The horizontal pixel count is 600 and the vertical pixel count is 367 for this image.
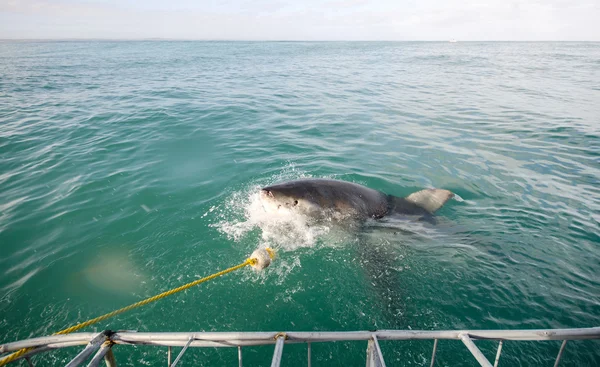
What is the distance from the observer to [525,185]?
9602 mm

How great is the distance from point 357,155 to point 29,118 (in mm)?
16712

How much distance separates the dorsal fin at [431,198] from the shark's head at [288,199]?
3249mm

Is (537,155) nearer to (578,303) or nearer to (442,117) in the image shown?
(442,117)

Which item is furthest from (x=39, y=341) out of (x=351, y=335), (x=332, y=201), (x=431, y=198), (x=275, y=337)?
(x=431, y=198)

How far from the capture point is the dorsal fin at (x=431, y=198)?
829 cm

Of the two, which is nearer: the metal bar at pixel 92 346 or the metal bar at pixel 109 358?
the metal bar at pixel 92 346

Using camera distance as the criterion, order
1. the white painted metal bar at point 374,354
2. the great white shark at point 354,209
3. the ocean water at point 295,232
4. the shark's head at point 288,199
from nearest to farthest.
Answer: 1. the white painted metal bar at point 374,354
2. the ocean water at point 295,232
3. the great white shark at point 354,209
4. the shark's head at point 288,199

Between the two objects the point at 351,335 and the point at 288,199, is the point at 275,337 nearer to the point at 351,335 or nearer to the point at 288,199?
the point at 351,335

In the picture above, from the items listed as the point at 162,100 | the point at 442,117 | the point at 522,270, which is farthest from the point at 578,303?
the point at 162,100

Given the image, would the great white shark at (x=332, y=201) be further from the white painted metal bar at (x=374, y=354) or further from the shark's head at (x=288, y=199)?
the white painted metal bar at (x=374, y=354)

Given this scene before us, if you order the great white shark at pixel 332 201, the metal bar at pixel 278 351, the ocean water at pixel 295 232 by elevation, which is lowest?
the ocean water at pixel 295 232

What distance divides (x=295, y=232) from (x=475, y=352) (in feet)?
14.2

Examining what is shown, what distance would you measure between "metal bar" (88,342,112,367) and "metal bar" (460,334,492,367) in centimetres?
336

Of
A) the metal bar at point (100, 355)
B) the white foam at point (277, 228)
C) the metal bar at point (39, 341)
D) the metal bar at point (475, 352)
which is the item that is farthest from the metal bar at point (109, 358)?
the white foam at point (277, 228)
